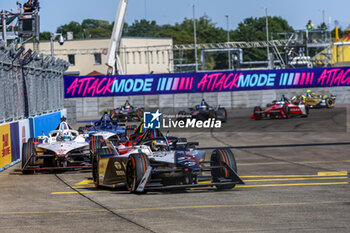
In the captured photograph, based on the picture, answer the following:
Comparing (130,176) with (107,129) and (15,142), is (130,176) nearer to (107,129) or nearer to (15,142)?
(15,142)

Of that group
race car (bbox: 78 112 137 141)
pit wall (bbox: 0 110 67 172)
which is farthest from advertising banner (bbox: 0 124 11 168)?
race car (bbox: 78 112 137 141)

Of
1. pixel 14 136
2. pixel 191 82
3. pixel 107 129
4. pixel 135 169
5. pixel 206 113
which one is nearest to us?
pixel 135 169

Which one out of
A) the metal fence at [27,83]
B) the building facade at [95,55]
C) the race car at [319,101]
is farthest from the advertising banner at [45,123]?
the building facade at [95,55]

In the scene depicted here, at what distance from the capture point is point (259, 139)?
88.6 feet

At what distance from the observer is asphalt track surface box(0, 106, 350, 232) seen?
8867 mm

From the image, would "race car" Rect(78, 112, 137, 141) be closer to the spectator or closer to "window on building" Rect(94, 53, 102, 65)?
the spectator

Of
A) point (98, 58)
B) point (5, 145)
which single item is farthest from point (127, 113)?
point (98, 58)

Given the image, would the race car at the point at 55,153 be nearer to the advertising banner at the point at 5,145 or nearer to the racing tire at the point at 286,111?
the advertising banner at the point at 5,145

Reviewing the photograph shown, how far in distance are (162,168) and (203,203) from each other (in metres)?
2.13

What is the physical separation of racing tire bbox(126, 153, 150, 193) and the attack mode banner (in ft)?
130

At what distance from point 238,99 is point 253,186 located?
131ft

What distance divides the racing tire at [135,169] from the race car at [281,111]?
27.2 m

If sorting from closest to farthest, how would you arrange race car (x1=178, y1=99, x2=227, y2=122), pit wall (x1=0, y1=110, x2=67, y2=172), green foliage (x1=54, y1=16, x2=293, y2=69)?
pit wall (x1=0, y1=110, x2=67, y2=172) < race car (x1=178, y1=99, x2=227, y2=122) < green foliage (x1=54, y1=16, x2=293, y2=69)

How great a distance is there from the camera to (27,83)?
2608 centimetres
